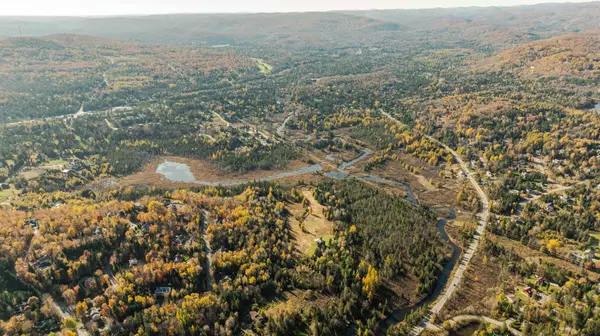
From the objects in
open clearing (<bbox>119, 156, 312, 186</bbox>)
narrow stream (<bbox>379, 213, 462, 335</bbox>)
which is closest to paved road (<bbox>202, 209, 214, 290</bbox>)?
open clearing (<bbox>119, 156, 312, 186</bbox>)

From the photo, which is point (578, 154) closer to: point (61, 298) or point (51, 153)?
point (61, 298)

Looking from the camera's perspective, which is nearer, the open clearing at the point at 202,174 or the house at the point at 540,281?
the house at the point at 540,281

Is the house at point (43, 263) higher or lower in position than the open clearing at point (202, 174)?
higher

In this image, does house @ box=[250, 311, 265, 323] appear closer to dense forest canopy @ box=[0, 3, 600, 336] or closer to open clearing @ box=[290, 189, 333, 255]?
dense forest canopy @ box=[0, 3, 600, 336]

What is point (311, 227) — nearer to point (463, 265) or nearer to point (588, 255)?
point (463, 265)

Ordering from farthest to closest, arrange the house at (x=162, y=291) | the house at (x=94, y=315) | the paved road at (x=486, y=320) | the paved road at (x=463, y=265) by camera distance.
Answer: the house at (x=162, y=291)
the paved road at (x=463, y=265)
the house at (x=94, y=315)
the paved road at (x=486, y=320)

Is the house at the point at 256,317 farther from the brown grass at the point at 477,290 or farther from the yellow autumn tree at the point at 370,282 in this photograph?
the brown grass at the point at 477,290

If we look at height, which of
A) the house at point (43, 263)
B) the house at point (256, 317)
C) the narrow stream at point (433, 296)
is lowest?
the narrow stream at point (433, 296)

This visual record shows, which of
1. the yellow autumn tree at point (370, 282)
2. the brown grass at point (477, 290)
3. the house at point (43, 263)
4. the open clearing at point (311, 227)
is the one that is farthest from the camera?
the open clearing at point (311, 227)

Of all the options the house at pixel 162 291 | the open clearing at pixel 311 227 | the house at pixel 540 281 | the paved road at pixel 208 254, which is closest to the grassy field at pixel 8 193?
the paved road at pixel 208 254
